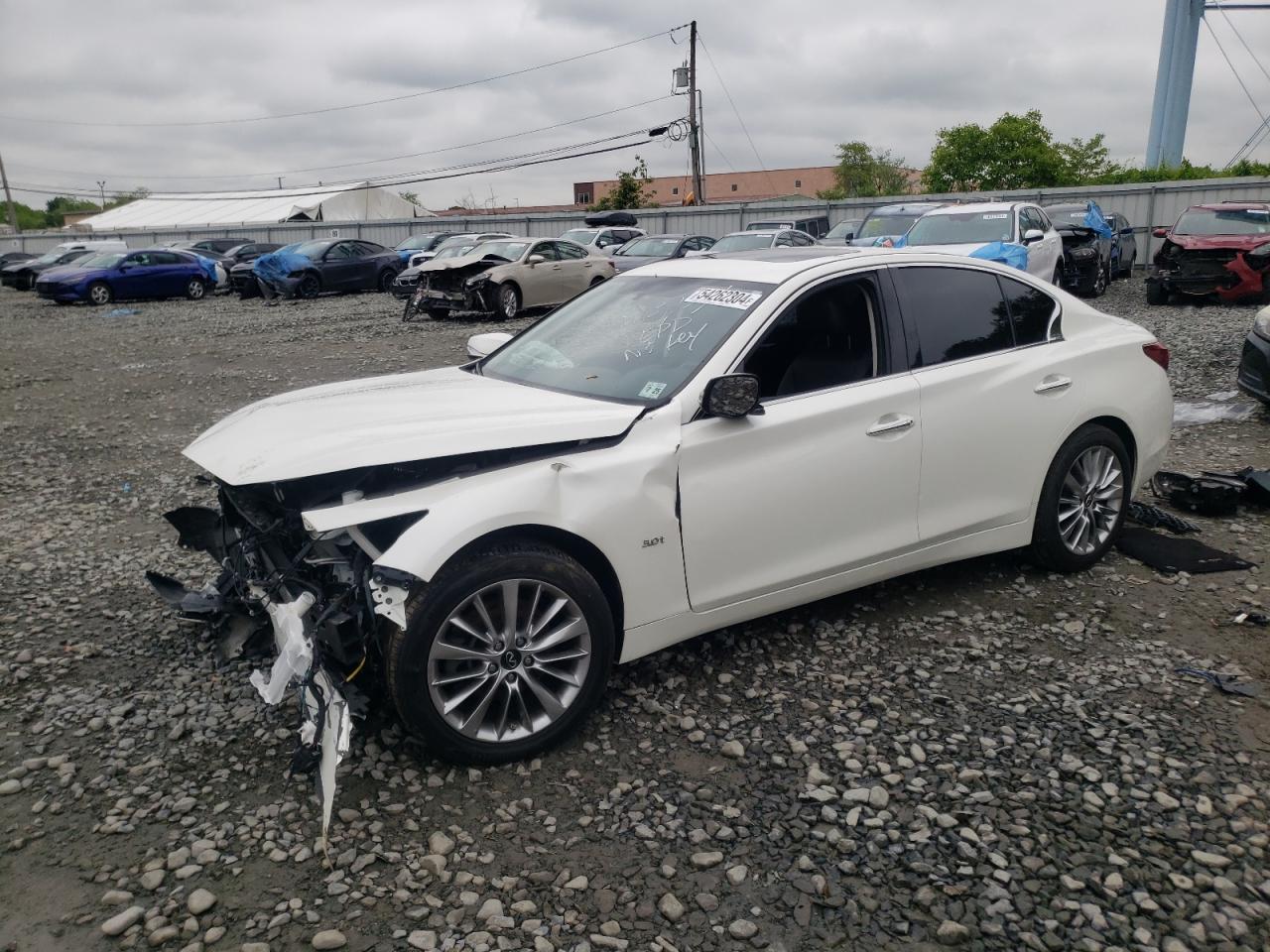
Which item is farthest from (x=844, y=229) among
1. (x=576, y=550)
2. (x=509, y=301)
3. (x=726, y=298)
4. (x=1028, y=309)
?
(x=576, y=550)

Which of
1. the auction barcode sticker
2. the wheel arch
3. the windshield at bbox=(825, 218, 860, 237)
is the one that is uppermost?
the auction barcode sticker

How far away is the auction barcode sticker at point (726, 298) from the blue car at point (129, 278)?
2357cm

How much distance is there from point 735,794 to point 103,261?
25875 millimetres

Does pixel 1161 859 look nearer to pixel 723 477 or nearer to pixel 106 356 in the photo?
pixel 723 477

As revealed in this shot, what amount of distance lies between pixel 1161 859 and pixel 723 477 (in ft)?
6.11

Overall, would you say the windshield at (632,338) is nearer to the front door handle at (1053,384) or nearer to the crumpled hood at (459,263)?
the front door handle at (1053,384)

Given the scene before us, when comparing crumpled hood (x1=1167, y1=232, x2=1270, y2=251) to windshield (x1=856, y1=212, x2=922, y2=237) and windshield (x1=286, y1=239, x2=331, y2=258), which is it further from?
windshield (x1=286, y1=239, x2=331, y2=258)

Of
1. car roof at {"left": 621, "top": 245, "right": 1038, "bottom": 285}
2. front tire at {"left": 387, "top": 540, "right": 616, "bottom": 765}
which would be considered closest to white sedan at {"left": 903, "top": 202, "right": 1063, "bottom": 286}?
car roof at {"left": 621, "top": 245, "right": 1038, "bottom": 285}

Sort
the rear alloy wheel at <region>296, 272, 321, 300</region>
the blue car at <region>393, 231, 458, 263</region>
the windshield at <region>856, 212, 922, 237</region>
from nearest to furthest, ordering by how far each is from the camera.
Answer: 1. the windshield at <region>856, 212, 922, 237</region>
2. the rear alloy wheel at <region>296, 272, 321, 300</region>
3. the blue car at <region>393, 231, 458, 263</region>

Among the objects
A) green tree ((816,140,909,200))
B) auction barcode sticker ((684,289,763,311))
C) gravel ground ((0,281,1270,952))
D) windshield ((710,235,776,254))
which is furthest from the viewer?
green tree ((816,140,909,200))

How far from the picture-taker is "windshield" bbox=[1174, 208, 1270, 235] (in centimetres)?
1530

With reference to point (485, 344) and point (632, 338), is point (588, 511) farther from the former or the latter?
point (485, 344)

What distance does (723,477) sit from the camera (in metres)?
3.63

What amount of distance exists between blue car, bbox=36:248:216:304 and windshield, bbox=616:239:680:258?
38.4ft
